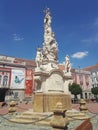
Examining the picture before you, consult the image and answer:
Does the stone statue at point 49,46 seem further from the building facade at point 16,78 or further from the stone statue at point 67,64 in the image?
the building facade at point 16,78

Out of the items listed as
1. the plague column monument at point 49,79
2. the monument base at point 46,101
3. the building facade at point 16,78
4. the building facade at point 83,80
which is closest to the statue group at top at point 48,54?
the plague column monument at point 49,79

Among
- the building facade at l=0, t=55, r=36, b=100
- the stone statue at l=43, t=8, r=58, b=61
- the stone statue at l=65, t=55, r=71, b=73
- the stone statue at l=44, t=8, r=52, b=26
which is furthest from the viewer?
the building facade at l=0, t=55, r=36, b=100

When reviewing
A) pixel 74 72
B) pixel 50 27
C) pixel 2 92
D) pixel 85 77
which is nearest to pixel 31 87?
pixel 2 92

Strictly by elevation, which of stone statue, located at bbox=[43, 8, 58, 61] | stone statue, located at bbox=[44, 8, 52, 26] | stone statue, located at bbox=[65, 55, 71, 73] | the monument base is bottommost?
the monument base

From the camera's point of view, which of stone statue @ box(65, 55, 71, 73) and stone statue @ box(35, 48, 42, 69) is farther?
stone statue @ box(65, 55, 71, 73)

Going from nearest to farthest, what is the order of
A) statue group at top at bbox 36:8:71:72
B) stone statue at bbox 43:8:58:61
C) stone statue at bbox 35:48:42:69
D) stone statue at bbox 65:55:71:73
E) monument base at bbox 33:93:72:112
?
monument base at bbox 33:93:72:112 → stone statue at bbox 35:48:42:69 → statue group at top at bbox 36:8:71:72 → stone statue at bbox 43:8:58:61 → stone statue at bbox 65:55:71:73

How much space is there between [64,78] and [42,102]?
101 inches

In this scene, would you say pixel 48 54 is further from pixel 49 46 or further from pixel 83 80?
pixel 83 80

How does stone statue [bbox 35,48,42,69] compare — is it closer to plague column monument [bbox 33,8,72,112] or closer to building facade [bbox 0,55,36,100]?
plague column monument [bbox 33,8,72,112]

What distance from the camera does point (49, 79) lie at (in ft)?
34.9

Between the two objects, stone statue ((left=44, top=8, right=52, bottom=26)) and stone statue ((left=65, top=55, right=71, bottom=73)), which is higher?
stone statue ((left=44, top=8, right=52, bottom=26))

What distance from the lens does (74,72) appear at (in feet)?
182

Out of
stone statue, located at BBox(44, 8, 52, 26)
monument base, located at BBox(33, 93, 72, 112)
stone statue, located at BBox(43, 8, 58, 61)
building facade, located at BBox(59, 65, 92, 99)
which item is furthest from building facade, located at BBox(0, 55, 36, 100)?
monument base, located at BBox(33, 93, 72, 112)

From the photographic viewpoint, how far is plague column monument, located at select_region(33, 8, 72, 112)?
9.94 m
